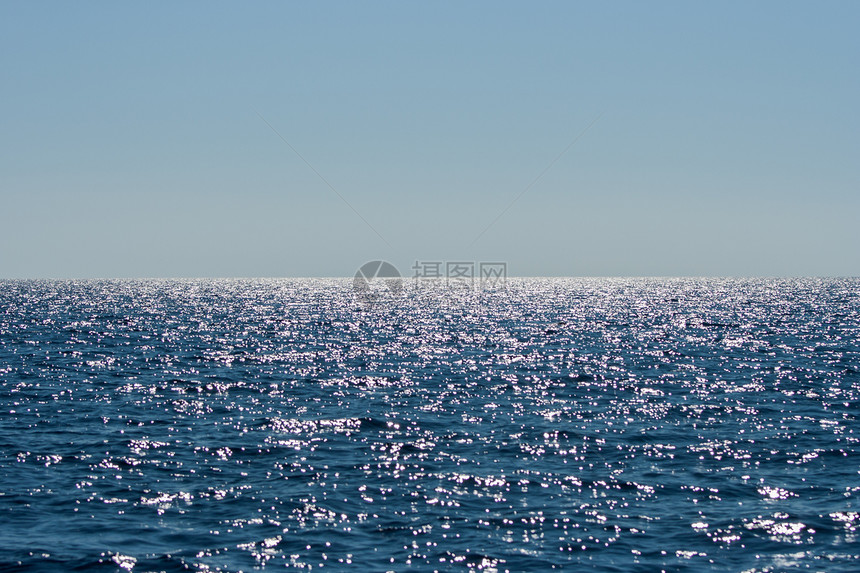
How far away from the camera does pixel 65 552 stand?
18859 millimetres

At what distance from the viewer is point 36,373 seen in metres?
50.6

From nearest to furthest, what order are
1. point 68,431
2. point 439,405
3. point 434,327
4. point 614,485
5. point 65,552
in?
→ 1. point 65,552
2. point 614,485
3. point 68,431
4. point 439,405
5. point 434,327

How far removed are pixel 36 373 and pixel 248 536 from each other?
1506 inches

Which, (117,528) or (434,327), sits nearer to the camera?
(117,528)

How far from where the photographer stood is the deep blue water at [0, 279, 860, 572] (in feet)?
63.6

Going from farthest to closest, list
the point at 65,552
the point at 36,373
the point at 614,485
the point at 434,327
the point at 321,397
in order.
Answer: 1. the point at 434,327
2. the point at 36,373
3. the point at 321,397
4. the point at 614,485
5. the point at 65,552

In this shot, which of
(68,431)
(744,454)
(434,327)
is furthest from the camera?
(434,327)

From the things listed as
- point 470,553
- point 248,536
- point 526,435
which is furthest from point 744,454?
point 248,536

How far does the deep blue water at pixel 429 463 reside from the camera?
19375 millimetres

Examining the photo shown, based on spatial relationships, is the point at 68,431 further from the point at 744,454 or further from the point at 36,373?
the point at 744,454

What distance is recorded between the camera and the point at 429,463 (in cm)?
2792

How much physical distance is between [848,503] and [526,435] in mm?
13517

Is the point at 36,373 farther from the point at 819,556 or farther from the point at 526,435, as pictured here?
the point at 819,556

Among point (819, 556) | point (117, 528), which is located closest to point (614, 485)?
point (819, 556)
